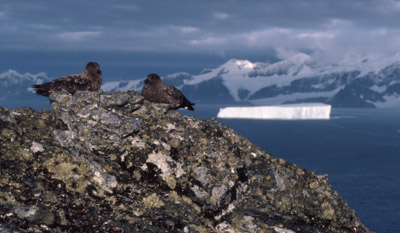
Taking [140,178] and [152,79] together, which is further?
[152,79]

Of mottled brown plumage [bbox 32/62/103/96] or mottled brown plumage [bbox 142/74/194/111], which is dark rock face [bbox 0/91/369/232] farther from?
mottled brown plumage [bbox 142/74/194/111]

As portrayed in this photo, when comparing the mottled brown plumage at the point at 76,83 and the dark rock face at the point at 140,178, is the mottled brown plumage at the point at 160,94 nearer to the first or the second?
the dark rock face at the point at 140,178

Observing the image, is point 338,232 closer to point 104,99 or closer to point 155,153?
point 155,153

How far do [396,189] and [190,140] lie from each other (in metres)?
131

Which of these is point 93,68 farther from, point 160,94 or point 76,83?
point 160,94

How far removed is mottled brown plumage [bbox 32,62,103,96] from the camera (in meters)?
14.6

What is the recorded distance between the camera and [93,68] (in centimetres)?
1611

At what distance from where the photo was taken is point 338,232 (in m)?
11.4

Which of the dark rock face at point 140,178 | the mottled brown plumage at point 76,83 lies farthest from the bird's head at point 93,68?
the dark rock face at point 140,178

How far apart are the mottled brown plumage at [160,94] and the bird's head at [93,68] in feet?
6.46

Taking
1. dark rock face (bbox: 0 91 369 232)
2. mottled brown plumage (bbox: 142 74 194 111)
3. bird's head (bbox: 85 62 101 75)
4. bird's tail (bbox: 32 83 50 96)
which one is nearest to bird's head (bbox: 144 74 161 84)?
mottled brown plumage (bbox: 142 74 194 111)

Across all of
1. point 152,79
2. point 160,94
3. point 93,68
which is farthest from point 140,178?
point 152,79

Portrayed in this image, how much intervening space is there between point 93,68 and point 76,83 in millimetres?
1324

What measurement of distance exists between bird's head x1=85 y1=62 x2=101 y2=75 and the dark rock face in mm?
2186
